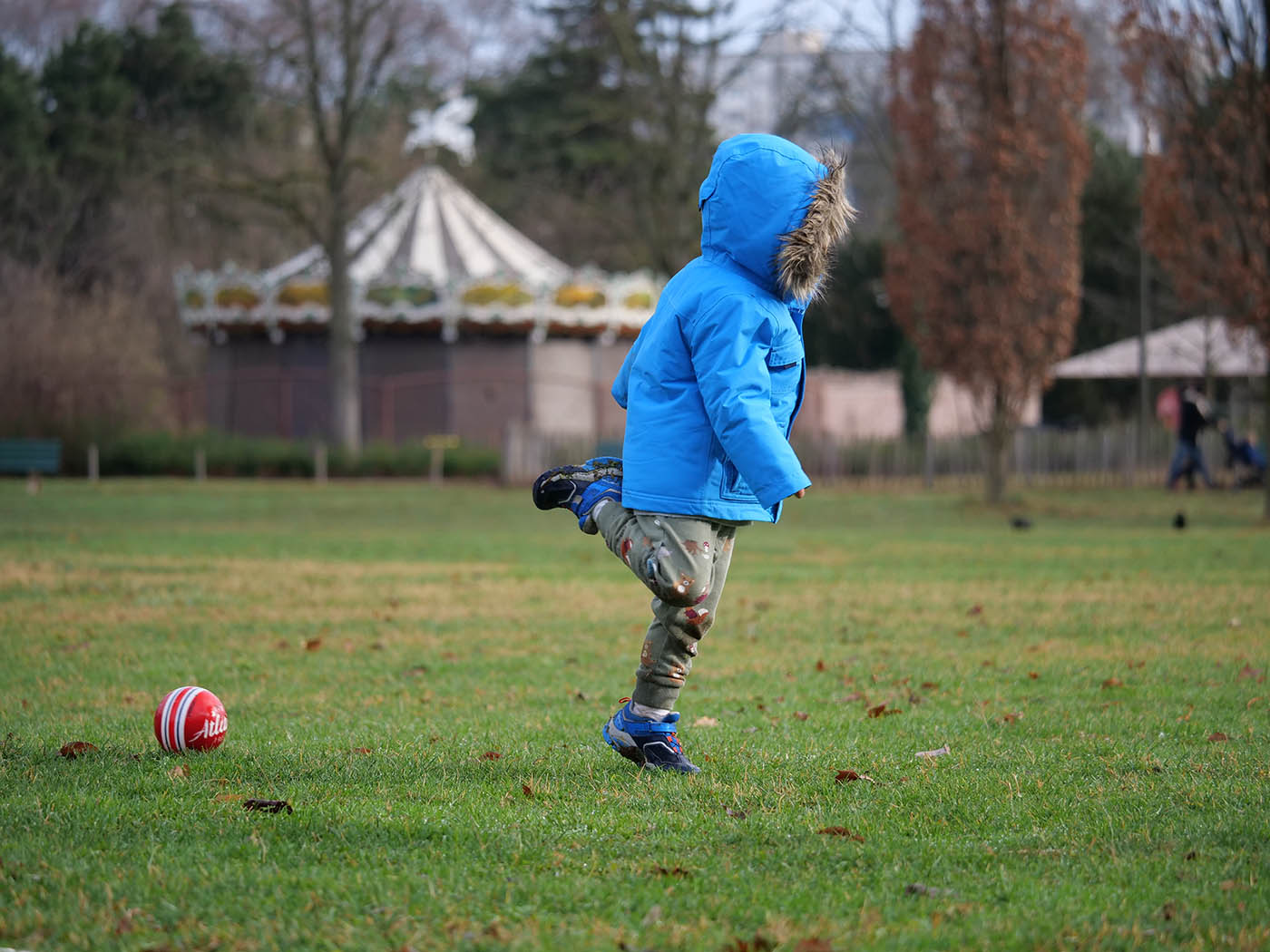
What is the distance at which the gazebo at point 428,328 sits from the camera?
114ft

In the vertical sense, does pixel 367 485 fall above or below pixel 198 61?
below

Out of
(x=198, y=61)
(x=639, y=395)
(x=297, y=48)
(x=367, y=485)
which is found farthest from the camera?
(x=198, y=61)

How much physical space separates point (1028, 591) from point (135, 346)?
2614 cm

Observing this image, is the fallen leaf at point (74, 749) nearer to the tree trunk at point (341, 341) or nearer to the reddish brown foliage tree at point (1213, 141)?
the reddish brown foliage tree at point (1213, 141)

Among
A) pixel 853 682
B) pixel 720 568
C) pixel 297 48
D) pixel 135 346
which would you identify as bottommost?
pixel 853 682

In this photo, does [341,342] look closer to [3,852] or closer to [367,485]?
[367,485]

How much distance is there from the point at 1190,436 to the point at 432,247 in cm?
1895

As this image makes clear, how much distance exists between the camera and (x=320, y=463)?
31.4 metres

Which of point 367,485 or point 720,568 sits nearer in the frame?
point 720,568

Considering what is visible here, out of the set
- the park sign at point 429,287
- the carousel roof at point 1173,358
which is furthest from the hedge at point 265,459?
the carousel roof at point 1173,358

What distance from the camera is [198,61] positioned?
39.7 m

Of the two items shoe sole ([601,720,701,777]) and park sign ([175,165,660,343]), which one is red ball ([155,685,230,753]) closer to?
shoe sole ([601,720,701,777])

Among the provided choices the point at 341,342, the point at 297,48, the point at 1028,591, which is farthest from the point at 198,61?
the point at 1028,591

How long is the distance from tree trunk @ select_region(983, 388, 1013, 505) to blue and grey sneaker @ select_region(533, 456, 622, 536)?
60.3 ft
